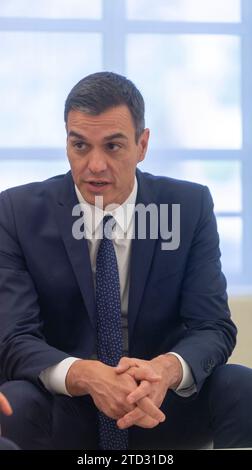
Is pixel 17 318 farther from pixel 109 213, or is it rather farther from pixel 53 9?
pixel 53 9

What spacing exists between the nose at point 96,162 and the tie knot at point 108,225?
0.10m

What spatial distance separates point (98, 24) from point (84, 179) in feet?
4.11

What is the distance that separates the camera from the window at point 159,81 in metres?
2.51

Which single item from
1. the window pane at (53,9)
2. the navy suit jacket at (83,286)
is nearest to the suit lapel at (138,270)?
the navy suit jacket at (83,286)

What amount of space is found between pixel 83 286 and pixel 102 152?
0.75 ft

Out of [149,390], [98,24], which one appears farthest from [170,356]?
[98,24]

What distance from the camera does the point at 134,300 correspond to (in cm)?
141

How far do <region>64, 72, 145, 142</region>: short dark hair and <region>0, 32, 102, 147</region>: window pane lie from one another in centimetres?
113

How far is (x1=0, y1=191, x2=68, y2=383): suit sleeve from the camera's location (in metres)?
1.29

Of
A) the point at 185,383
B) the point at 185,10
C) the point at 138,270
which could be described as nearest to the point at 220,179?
the point at 185,10

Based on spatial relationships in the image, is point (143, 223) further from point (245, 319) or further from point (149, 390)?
point (245, 319)

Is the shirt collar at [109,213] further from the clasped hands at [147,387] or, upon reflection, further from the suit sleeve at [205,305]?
the clasped hands at [147,387]

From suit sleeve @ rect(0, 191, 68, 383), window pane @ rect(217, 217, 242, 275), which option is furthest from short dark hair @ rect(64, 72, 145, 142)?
window pane @ rect(217, 217, 242, 275)
